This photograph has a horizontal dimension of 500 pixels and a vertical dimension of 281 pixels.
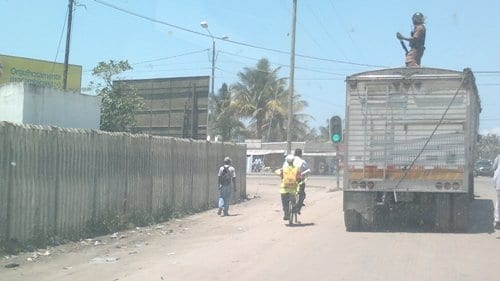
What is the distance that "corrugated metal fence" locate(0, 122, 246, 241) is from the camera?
395 inches

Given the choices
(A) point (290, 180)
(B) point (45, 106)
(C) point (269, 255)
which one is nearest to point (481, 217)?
(A) point (290, 180)

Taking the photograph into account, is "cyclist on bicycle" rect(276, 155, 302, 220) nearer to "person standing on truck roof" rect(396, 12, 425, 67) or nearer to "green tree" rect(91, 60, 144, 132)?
"person standing on truck roof" rect(396, 12, 425, 67)

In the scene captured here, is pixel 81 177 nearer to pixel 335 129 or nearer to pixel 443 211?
pixel 443 211

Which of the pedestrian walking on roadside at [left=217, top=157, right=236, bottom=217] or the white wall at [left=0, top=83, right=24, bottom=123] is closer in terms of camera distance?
the white wall at [left=0, top=83, right=24, bottom=123]

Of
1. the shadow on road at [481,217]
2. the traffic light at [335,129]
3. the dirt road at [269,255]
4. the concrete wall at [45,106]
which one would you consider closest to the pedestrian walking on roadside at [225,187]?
the dirt road at [269,255]

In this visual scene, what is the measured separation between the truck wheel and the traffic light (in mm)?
11713

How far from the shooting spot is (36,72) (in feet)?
99.2

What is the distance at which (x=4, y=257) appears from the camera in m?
9.63

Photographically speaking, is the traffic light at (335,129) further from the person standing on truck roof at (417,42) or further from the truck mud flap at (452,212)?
the truck mud flap at (452,212)

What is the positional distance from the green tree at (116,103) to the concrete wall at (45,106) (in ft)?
23.4

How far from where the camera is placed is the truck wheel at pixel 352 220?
12898 mm

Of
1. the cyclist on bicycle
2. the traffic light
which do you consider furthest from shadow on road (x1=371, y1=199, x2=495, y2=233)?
the traffic light

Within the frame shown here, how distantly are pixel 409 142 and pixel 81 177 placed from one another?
658 cm

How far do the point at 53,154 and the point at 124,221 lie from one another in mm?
2974
